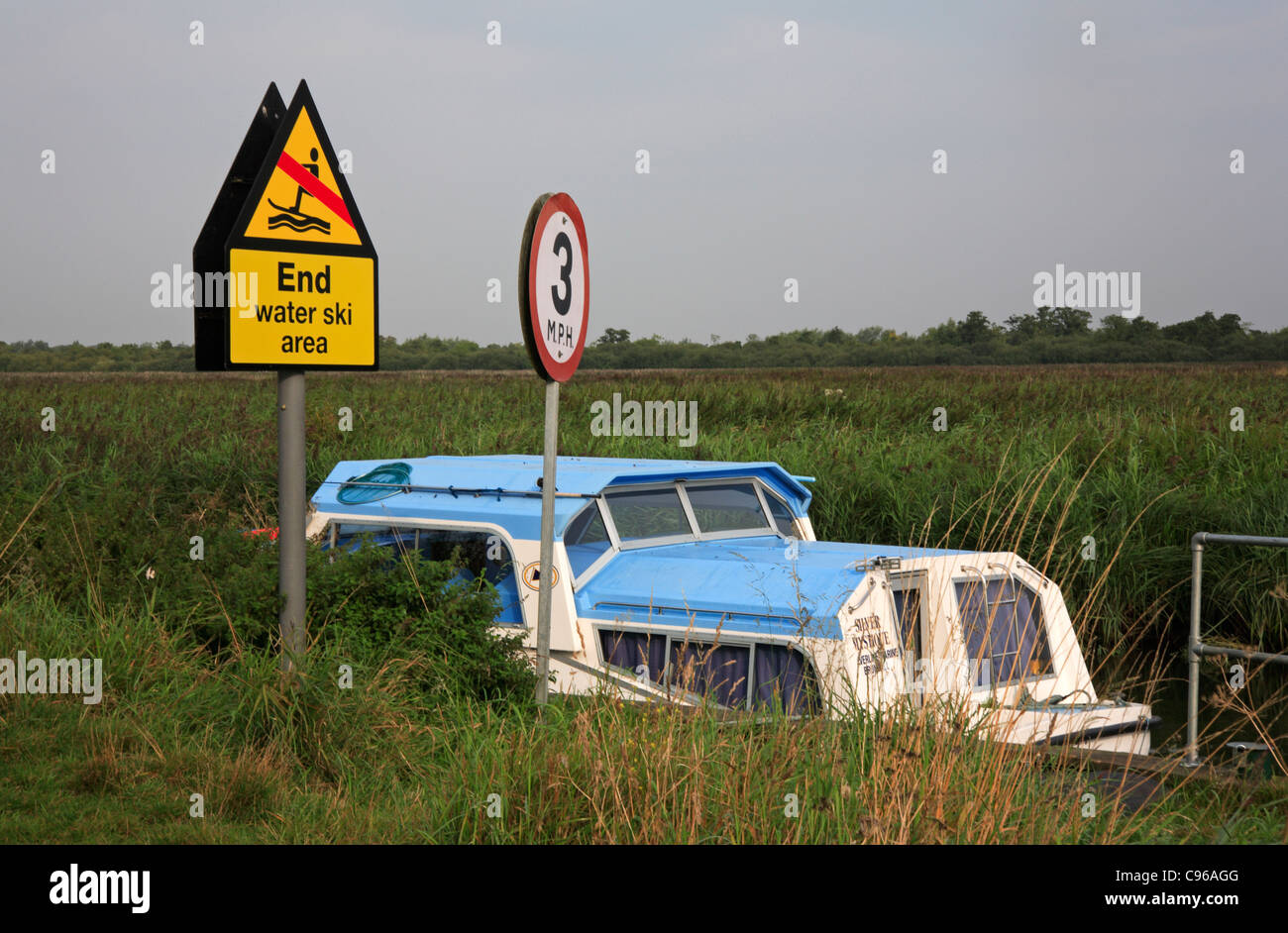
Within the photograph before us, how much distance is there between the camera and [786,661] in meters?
5.86

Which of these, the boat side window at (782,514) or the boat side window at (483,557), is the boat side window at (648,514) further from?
the boat side window at (782,514)

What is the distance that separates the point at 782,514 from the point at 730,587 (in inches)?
74.3

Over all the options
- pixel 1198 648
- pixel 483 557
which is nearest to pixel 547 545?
pixel 483 557

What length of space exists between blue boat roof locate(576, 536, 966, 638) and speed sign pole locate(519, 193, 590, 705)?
81 cm

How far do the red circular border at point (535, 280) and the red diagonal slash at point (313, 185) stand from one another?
103 cm

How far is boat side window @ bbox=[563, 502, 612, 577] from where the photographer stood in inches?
265

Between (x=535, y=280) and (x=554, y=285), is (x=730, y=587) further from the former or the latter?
(x=535, y=280)

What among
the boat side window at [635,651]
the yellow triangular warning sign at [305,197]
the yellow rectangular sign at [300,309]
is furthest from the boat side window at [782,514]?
the yellow triangular warning sign at [305,197]

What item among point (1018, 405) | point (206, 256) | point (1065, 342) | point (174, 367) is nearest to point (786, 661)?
point (206, 256)

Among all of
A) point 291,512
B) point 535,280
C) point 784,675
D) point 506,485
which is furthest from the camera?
point 506,485

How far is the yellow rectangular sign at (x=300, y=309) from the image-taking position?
5.04 metres

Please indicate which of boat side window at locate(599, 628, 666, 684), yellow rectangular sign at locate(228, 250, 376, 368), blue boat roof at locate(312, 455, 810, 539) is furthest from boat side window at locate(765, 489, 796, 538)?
yellow rectangular sign at locate(228, 250, 376, 368)

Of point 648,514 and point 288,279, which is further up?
point 288,279

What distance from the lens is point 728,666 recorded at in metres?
6.10
